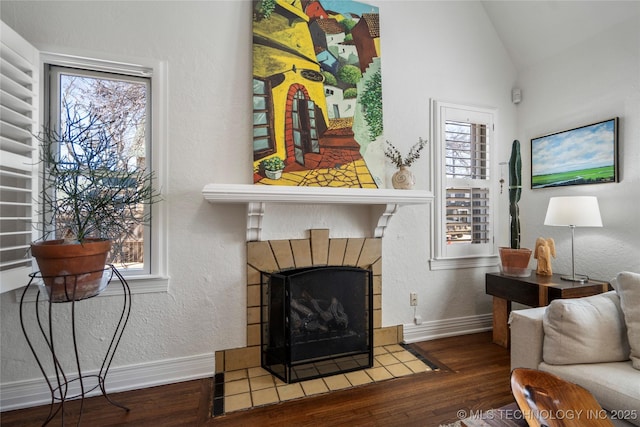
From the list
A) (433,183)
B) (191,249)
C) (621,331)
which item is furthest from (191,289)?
(621,331)

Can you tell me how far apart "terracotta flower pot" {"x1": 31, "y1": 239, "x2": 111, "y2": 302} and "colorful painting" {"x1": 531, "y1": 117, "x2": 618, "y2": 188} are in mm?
3458

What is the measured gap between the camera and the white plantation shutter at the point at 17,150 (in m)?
1.60

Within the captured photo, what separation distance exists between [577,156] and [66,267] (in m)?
3.62

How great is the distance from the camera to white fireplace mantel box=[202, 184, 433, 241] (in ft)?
6.19

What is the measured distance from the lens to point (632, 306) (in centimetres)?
146

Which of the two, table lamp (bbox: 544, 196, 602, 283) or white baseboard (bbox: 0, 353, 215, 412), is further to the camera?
table lamp (bbox: 544, 196, 602, 283)

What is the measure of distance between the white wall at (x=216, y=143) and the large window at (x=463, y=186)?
15 centimetres

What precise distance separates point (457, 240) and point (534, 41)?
1.97 m

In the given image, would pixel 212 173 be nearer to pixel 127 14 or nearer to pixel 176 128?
pixel 176 128

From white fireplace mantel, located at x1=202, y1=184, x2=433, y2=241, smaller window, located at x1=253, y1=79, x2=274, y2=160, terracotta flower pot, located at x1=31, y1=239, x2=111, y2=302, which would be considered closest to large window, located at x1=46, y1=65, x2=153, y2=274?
terracotta flower pot, located at x1=31, y1=239, x2=111, y2=302

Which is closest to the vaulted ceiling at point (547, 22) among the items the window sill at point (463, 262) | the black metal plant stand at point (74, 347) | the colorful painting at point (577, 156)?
the colorful painting at point (577, 156)

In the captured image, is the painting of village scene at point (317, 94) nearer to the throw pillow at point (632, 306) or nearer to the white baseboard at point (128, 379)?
the white baseboard at point (128, 379)

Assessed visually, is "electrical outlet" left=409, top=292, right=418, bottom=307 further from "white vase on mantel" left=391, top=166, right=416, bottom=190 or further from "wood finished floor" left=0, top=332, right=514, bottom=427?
"white vase on mantel" left=391, top=166, right=416, bottom=190

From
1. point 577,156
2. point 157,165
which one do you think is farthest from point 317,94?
point 577,156
